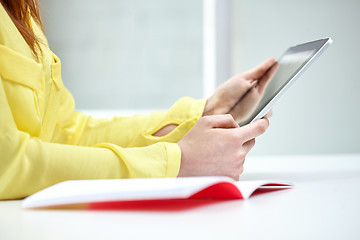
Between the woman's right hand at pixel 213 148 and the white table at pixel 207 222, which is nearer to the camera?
the white table at pixel 207 222

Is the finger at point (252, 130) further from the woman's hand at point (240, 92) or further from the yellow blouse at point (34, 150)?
the woman's hand at point (240, 92)

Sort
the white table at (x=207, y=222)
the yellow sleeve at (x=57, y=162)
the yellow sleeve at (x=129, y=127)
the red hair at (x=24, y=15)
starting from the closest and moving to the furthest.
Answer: the white table at (x=207, y=222) → the yellow sleeve at (x=57, y=162) → the red hair at (x=24, y=15) → the yellow sleeve at (x=129, y=127)

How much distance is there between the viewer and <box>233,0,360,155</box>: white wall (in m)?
1.66

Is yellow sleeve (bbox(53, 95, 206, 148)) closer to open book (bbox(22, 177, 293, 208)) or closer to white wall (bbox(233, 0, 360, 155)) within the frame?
open book (bbox(22, 177, 293, 208))

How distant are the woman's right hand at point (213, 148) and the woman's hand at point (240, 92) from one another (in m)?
Result: 0.30

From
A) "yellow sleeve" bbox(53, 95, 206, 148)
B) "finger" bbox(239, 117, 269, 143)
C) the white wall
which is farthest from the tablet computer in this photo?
the white wall

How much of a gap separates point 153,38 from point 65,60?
400 mm

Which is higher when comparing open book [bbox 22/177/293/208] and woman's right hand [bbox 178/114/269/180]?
open book [bbox 22/177/293/208]

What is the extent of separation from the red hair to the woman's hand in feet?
1.25

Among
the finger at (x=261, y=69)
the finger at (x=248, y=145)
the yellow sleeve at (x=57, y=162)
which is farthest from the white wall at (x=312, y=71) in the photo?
the yellow sleeve at (x=57, y=162)

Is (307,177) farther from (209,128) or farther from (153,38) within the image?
(153,38)

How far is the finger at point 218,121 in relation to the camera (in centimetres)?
60

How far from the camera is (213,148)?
58 centimetres

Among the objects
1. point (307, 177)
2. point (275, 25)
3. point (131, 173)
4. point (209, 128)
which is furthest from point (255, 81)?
point (275, 25)
